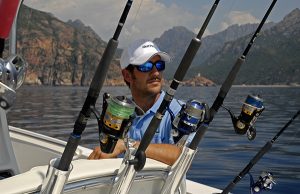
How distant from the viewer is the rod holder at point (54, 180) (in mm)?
1677

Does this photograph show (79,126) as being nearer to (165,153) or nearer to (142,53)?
(165,153)

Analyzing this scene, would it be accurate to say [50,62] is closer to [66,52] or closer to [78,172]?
[66,52]

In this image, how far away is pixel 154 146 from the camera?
8.52 ft

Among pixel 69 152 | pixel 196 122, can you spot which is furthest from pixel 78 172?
pixel 196 122

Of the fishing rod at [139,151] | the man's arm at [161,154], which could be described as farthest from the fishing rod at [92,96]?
the man's arm at [161,154]

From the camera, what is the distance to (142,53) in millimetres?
3049

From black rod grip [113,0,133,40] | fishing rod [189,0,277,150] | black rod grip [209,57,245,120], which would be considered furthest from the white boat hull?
black rod grip [113,0,133,40]

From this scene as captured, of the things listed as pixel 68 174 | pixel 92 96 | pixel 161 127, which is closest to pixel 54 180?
pixel 68 174

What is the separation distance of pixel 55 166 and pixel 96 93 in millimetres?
362

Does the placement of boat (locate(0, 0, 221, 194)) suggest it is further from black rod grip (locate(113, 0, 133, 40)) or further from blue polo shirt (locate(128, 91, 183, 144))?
blue polo shirt (locate(128, 91, 183, 144))

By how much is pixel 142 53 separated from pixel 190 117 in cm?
93

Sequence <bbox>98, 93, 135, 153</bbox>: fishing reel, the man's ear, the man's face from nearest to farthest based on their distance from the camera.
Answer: <bbox>98, 93, 135, 153</bbox>: fishing reel → the man's face → the man's ear

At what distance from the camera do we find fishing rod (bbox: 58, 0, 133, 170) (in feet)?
5.62

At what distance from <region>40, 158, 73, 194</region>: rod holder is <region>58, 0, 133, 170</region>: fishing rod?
20 mm
